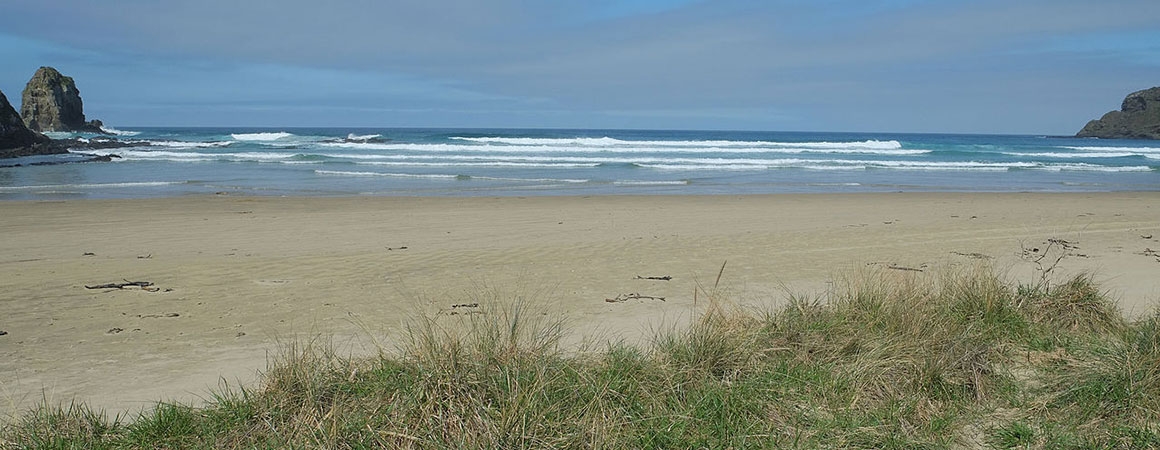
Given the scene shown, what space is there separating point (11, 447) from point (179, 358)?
6.41ft

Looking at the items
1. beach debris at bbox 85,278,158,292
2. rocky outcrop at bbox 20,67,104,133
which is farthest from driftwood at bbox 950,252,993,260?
rocky outcrop at bbox 20,67,104,133

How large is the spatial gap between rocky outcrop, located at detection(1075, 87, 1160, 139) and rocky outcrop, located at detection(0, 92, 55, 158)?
11405 cm

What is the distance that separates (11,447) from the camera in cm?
308

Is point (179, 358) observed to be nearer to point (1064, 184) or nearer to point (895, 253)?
point (895, 253)

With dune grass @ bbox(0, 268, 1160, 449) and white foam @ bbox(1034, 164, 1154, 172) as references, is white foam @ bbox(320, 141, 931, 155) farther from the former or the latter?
dune grass @ bbox(0, 268, 1160, 449)

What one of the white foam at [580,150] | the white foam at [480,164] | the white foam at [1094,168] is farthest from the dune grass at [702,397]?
the white foam at [580,150]

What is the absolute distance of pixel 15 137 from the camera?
3672 centimetres

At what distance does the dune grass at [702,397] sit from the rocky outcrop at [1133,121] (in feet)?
388

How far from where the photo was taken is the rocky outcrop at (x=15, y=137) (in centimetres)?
3541

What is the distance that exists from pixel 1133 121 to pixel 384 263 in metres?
125

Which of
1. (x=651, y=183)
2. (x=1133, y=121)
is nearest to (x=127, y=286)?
(x=651, y=183)

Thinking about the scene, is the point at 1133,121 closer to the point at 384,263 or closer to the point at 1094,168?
the point at 1094,168

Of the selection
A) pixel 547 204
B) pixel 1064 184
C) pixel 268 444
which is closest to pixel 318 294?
pixel 268 444

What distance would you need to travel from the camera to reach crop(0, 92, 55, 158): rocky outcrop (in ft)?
116
